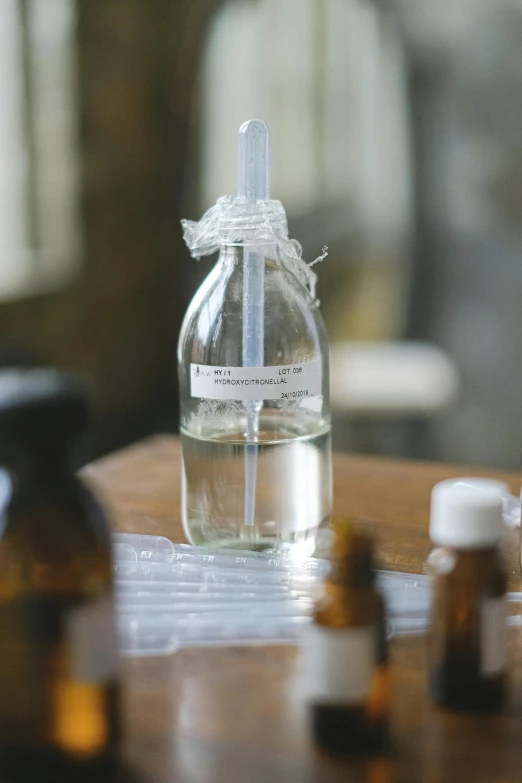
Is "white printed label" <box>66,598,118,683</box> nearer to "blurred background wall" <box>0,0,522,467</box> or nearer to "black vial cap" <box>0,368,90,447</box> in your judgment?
"black vial cap" <box>0,368,90,447</box>

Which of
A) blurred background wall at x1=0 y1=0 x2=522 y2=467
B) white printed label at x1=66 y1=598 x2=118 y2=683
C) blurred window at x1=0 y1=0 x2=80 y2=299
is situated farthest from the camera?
blurred background wall at x1=0 y1=0 x2=522 y2=467

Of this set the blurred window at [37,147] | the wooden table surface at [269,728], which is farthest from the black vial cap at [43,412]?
the blurred window at [37,147]

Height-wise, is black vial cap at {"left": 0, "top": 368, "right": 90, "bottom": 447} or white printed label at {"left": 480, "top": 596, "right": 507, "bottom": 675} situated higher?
black vial cap at {"left": 0, "top": 368, "right": 90, "bottom": 447}

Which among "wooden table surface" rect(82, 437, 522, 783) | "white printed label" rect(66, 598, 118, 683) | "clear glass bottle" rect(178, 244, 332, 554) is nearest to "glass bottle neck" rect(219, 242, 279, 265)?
"clear glass bottle" rect(178, 244, 332, 554)

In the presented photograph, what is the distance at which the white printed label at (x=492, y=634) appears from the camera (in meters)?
0.50

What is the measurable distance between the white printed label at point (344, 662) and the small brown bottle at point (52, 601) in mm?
99

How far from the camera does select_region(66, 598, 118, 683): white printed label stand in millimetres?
428

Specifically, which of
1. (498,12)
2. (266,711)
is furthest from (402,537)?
(498,12)

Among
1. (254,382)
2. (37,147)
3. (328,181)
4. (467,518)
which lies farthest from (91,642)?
(328,181)

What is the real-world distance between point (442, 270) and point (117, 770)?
7.42ft

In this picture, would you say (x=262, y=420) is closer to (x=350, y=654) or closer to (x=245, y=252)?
(x=245, y=252)

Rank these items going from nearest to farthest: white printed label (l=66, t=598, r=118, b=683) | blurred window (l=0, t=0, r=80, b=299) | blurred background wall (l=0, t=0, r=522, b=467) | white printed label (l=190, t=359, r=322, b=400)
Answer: white printed label (l=66, t=598, r=118, b=683)
white printed label (l=190, t=359, r=322, b=400)
blurred window (l=0, t=0, r=80, b=299)
blurred background wall (l=0, t=0, r=522, b=467)

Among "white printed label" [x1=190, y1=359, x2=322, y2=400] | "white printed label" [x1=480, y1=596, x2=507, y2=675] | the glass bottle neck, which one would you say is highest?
the glass bottle neck

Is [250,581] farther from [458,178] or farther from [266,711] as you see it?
[458,178]
